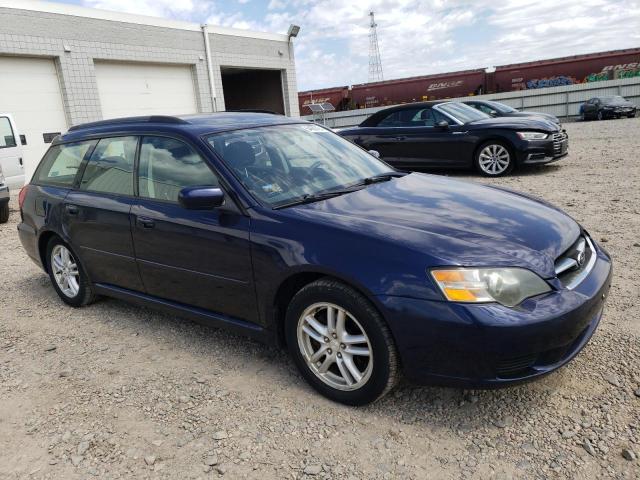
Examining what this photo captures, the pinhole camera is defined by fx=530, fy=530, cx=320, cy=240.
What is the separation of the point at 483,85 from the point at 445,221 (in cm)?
3145

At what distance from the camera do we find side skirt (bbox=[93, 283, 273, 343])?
3213 mm

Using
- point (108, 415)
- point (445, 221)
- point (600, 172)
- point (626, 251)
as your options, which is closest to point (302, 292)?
point (445, 221)

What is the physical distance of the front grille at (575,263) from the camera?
8.82 feet

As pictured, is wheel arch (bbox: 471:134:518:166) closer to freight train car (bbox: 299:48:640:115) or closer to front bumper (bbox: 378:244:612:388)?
front bumper (bbox: 378:244:612:388)

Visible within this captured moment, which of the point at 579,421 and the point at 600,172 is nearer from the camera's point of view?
the point at 579,421

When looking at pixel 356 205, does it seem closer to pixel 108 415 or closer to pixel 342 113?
pixel 108 415

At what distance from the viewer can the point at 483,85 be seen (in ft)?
104

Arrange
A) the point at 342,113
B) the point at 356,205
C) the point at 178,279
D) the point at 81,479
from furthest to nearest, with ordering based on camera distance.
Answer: the point at 342,113 → the point at 178,279 → the point at 356,205 → the point at 81,479

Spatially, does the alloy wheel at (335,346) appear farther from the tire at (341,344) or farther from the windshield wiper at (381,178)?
the windshield wiper at (381,178)

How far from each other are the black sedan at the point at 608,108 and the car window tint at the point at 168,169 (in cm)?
2636

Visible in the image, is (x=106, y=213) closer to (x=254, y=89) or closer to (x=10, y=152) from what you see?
(x=10, y=152)

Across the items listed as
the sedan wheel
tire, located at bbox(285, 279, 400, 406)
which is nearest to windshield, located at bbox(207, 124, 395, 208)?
tire, located at bbox(285, 279, 400, 406)

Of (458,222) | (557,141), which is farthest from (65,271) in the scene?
(557,141)

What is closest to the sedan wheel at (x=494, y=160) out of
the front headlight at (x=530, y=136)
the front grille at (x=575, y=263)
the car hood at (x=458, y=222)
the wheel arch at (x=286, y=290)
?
the front headlight at (x=530, y=136)
